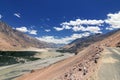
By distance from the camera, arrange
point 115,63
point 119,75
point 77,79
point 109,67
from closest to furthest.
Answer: point 77,79
point 119,75
point 109,67
point 115,63

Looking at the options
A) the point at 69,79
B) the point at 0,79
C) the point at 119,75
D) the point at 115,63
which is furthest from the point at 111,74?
the point at 0,79

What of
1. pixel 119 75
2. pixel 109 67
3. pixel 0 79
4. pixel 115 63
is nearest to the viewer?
pixel 119 75

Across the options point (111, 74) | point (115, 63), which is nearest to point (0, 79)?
point (115, 63)

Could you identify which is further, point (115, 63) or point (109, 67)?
point (115, 63)

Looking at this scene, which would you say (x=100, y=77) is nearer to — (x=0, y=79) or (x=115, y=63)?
(x=115, y=63)

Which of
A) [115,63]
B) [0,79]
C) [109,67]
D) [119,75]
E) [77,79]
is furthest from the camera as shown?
[0,79]

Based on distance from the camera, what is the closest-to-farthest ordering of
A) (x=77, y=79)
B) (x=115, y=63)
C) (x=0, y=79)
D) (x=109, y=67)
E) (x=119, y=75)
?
(x=77, y=79)
(x=119, y=75)
(x=109, y=67)
(x=115, y=63)
(x=0, y=79)

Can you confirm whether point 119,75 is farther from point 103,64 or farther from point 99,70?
point 103,64

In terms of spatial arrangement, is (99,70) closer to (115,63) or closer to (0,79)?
(115,63)

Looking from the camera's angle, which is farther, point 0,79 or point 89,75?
point 0,79
